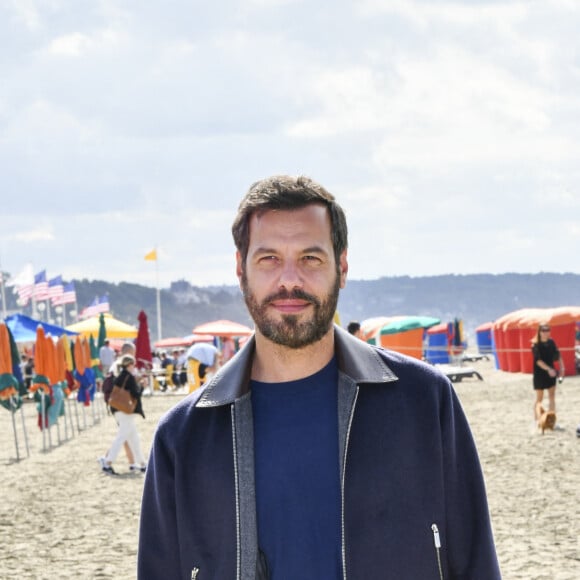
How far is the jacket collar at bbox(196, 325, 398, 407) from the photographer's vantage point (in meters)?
2.46

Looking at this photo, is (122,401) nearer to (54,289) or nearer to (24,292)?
(24,292)

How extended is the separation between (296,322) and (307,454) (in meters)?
0.33

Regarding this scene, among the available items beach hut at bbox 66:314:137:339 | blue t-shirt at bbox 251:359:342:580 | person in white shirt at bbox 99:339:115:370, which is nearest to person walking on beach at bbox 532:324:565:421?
blue t-shirt at bbox 251:359:342:580

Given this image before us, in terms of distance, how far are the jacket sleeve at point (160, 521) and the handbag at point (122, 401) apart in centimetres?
1066

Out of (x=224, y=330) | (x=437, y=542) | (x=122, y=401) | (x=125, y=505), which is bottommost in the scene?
Result: (x=125, y=505)

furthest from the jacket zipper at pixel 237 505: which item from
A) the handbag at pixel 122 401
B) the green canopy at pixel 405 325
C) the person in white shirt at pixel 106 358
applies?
the green canopy at pixel 405 325

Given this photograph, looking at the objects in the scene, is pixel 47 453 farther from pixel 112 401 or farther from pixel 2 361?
pixel 112 401

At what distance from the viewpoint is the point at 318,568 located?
2.31 meters

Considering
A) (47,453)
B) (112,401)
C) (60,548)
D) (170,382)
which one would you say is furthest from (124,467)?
(170,382)

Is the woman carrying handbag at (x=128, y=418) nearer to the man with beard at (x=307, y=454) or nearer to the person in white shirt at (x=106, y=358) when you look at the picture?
the man with beard at (x=307, y=454)

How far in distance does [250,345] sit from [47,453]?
592 inches

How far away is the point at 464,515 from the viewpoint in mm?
2434

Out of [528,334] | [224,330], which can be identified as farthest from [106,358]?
[528,334]

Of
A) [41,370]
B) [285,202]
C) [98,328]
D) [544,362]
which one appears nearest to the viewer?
[285,202]
